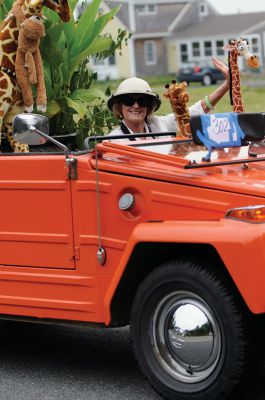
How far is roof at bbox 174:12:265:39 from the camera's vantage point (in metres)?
71.8

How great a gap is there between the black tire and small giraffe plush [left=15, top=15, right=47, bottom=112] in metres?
1.76

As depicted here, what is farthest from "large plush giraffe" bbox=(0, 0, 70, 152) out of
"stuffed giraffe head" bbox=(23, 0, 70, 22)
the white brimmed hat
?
the white brimmed hat

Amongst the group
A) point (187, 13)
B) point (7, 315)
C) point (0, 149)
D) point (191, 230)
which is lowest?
point (7, 315)

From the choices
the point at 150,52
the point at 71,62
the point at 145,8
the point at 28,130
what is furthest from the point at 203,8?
the point at 28,130

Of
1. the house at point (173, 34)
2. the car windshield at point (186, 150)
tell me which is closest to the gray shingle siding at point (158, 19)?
the house at point (173, 34)

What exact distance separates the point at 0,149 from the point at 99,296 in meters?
1.61

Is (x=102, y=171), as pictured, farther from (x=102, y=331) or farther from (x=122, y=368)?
(x=102, y=331)

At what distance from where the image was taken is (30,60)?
5547 mm

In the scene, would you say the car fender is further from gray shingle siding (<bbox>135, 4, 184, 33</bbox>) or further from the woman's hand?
gray shingle siding (<bbox>135, 4, 184, 33</bbox>)

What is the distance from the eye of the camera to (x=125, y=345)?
5668 millimetres

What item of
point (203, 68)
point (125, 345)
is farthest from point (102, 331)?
point (203, 68)

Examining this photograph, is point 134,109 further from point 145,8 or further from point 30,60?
point 145,8

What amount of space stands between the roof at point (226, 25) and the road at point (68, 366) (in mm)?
66724

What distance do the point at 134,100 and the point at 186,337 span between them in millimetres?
2088
